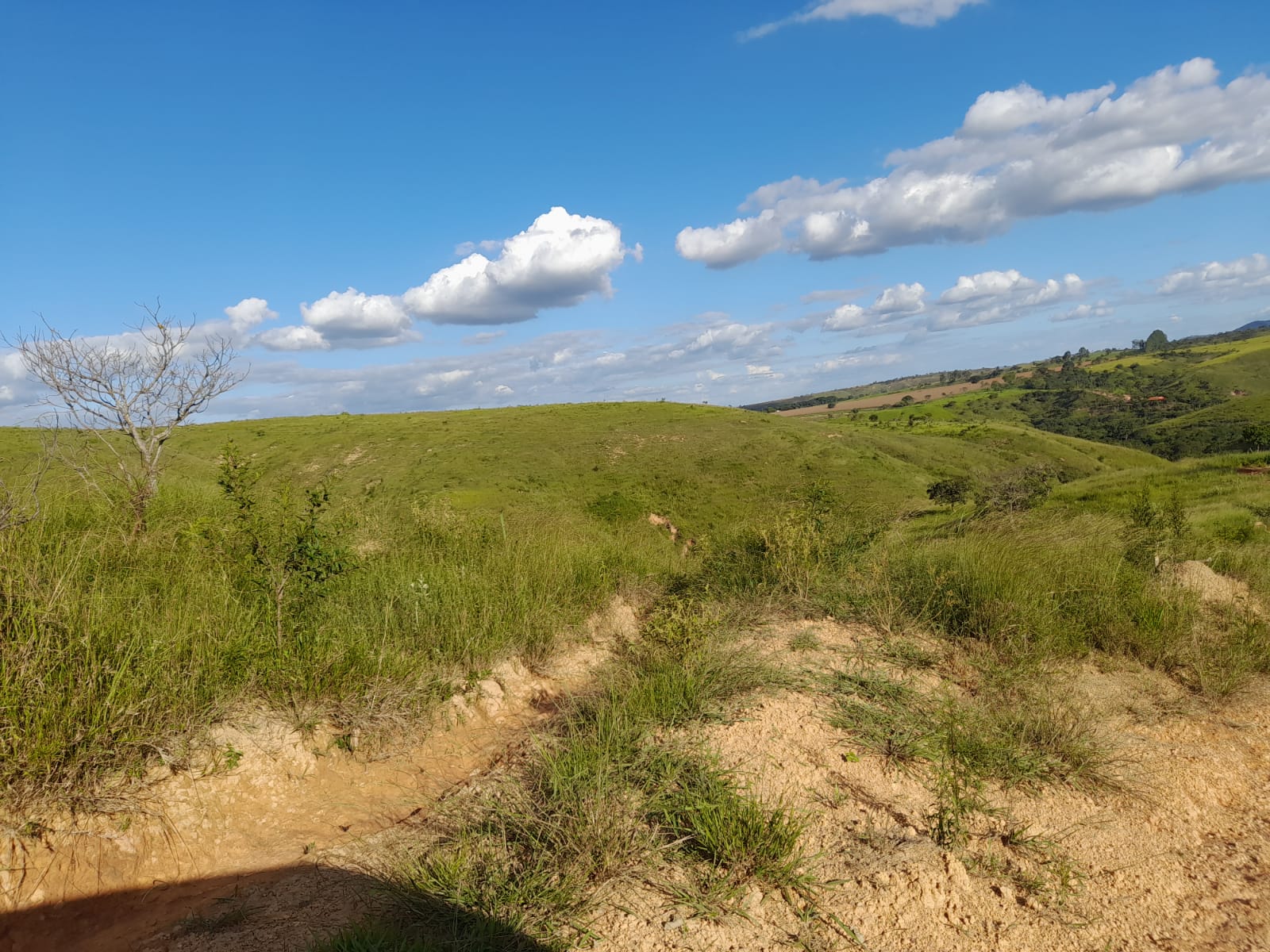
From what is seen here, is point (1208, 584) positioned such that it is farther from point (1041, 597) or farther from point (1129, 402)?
point (1129, 402)

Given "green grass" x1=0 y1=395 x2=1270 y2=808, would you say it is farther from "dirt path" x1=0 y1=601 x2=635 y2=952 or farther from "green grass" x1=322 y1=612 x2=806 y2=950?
"green grass" x1=322 y1=612 x2=806 y2=950

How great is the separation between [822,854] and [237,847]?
3.44m

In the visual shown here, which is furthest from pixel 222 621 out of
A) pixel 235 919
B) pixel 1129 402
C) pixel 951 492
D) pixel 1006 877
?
pixel 1129 402

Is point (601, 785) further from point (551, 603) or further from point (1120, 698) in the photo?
point (1120, 698)

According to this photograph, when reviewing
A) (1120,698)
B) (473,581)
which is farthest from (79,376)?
(1120,698)

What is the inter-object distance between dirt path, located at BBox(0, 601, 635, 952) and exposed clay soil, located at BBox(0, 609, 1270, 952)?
11mm

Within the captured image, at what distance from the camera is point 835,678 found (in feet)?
18.0

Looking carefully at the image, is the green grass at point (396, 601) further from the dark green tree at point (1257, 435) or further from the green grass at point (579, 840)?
the dark green tree at point (1257, 435)

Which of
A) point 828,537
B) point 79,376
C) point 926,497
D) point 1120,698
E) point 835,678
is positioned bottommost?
point 926,497

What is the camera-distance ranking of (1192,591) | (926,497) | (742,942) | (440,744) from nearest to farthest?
1. (742,942)
2. (440,744)
3. (1192,591)
4. (926,497)

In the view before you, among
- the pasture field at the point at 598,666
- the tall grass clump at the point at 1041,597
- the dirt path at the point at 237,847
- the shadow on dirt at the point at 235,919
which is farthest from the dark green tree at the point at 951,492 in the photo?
the shadow on dirt at the point at 235,919

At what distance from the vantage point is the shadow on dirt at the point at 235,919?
9.89 feet

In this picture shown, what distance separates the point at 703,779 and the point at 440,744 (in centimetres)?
241

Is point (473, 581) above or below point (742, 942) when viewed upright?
above
